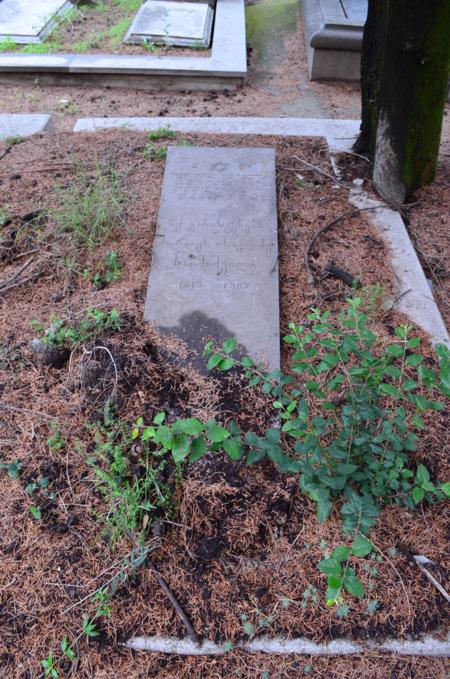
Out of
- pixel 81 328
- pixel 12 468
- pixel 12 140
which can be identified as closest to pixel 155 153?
pixel 12 140

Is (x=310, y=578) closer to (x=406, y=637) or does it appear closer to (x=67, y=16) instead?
(x=406, y=637)

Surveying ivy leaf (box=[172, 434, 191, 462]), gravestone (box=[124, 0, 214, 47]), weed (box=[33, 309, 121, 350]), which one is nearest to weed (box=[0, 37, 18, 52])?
gravestone (box=[124, 0, 214, 47])

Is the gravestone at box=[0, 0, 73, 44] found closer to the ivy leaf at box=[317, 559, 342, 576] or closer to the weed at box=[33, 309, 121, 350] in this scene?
the weed at box=[33, 309, 121, 350]

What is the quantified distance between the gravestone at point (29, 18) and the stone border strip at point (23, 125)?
10.4ft

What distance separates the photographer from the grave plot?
1805mm

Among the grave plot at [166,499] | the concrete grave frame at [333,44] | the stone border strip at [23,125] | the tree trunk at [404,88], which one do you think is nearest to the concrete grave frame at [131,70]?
the concrete grave frame at [333,44]

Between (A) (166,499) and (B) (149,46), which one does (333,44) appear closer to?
(B) (149,46)

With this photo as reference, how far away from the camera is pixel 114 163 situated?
4.08 metres

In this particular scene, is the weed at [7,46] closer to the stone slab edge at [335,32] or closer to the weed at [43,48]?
the weed at [43,48]

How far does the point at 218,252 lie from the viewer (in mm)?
3127

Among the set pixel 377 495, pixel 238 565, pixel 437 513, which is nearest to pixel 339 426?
pixel 377 495

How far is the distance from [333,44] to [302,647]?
6.94 metres

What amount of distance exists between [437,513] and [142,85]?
641cm

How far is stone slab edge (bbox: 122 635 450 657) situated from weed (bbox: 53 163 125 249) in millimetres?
2277
